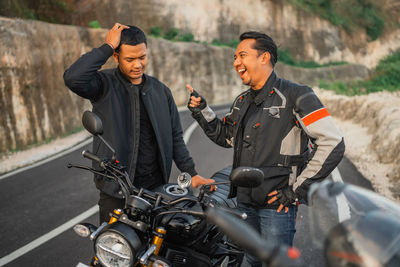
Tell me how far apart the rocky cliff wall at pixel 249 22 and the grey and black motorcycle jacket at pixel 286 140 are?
25.4 m

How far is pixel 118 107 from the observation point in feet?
9.72

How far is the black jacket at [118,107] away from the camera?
277 centimetres

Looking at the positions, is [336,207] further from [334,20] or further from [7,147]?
[334,20]

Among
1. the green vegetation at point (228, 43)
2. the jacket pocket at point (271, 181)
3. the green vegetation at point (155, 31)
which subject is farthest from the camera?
the green vegetation at point (228, 43)

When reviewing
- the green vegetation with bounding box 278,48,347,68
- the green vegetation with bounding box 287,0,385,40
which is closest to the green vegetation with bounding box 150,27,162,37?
the green vegetation with bounding box 278,48,347,68

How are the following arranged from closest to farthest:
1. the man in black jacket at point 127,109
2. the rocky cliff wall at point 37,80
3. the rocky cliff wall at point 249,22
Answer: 1. the man in black jacket at point 127,109
2. the rocky cliff wall at point 37,80
3. the rocky cliff wall at point 249,22

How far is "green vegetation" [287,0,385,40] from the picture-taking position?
151 ft

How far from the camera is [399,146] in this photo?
8062mm

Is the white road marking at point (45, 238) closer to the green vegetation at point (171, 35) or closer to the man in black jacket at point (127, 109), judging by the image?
Result: the man in black jacket at point (127, 109)

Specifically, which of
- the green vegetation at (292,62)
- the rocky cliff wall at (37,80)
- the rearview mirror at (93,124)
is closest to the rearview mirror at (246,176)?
the rearview mirror at (93,124)

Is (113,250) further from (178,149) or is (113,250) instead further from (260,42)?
(260,42)

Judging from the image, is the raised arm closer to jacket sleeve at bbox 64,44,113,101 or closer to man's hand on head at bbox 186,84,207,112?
jacket sleeve at bbox 64,44,113,101

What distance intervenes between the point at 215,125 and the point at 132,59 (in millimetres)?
915

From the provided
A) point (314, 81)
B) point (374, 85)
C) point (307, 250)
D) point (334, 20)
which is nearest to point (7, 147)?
point (307, 250)
